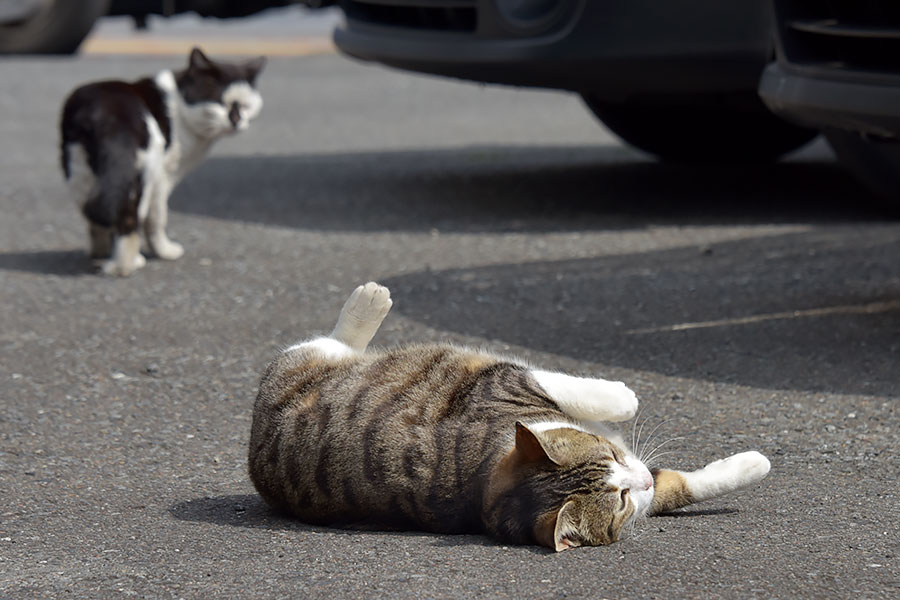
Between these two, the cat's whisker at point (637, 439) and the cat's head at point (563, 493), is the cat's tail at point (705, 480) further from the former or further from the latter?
the cat's whisker at point (637, 439)

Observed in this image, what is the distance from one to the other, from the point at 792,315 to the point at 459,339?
119cm

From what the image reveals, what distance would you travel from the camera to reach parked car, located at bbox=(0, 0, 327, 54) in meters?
11.1

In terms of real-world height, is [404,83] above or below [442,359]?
below

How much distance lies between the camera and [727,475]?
10.1ft

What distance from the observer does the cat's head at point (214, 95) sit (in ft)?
19.2

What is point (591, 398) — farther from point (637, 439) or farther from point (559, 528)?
point (637, 439)

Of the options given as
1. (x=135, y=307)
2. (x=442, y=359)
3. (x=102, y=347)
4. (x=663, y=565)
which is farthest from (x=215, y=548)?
(x=135, y=307)

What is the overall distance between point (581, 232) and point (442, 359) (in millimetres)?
3136

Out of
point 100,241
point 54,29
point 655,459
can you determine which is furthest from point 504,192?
point 54,29

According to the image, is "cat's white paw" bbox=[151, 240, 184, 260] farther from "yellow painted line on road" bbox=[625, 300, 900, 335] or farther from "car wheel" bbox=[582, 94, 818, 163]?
"car wheel" bbox=[582, 94, 818, 163]

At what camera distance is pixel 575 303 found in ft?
16.5

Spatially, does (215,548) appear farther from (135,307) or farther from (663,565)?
(135,307)

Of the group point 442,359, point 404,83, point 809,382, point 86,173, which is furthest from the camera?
point 404,83

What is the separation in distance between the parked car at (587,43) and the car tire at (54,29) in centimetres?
526
